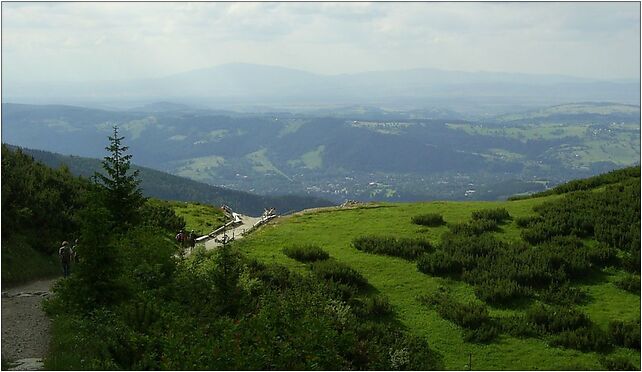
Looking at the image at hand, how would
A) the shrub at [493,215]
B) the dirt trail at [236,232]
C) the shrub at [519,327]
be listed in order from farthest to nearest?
1. the dirt trail at [236,232]
2. the shrub at [493,215]
3. the shrub at [519,327]

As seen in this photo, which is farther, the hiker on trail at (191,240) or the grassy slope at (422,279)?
the hiker on trail at (191,240)

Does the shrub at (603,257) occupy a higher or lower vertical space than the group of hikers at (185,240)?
higher

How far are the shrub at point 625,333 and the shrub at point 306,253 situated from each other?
13.4 m

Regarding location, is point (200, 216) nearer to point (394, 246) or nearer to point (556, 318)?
point (394, 246)

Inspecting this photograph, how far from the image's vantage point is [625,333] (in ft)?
69.3

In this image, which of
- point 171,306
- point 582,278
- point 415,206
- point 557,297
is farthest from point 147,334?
point 415,206

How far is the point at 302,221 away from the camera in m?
38.6

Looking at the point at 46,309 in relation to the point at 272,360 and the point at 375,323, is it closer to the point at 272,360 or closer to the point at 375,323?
the point at 272,360

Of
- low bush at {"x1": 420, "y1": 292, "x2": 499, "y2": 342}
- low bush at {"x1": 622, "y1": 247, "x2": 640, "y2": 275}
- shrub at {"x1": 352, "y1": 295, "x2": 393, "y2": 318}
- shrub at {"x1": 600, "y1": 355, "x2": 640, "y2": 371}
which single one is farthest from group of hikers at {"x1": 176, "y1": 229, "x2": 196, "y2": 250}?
low bush at {"x1": 622, "y1": 247, "x2": 640, "y2": 275}

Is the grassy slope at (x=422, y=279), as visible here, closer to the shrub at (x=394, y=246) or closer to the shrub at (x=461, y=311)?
the shrub at (x=461, y=311)

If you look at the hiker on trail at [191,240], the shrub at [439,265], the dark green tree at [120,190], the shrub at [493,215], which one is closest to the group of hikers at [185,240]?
the hiker on trail at [191,240]

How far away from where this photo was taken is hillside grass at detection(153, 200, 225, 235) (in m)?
42.4

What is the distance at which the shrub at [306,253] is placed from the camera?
96.1ft

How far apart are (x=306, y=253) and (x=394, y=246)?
187 inches
